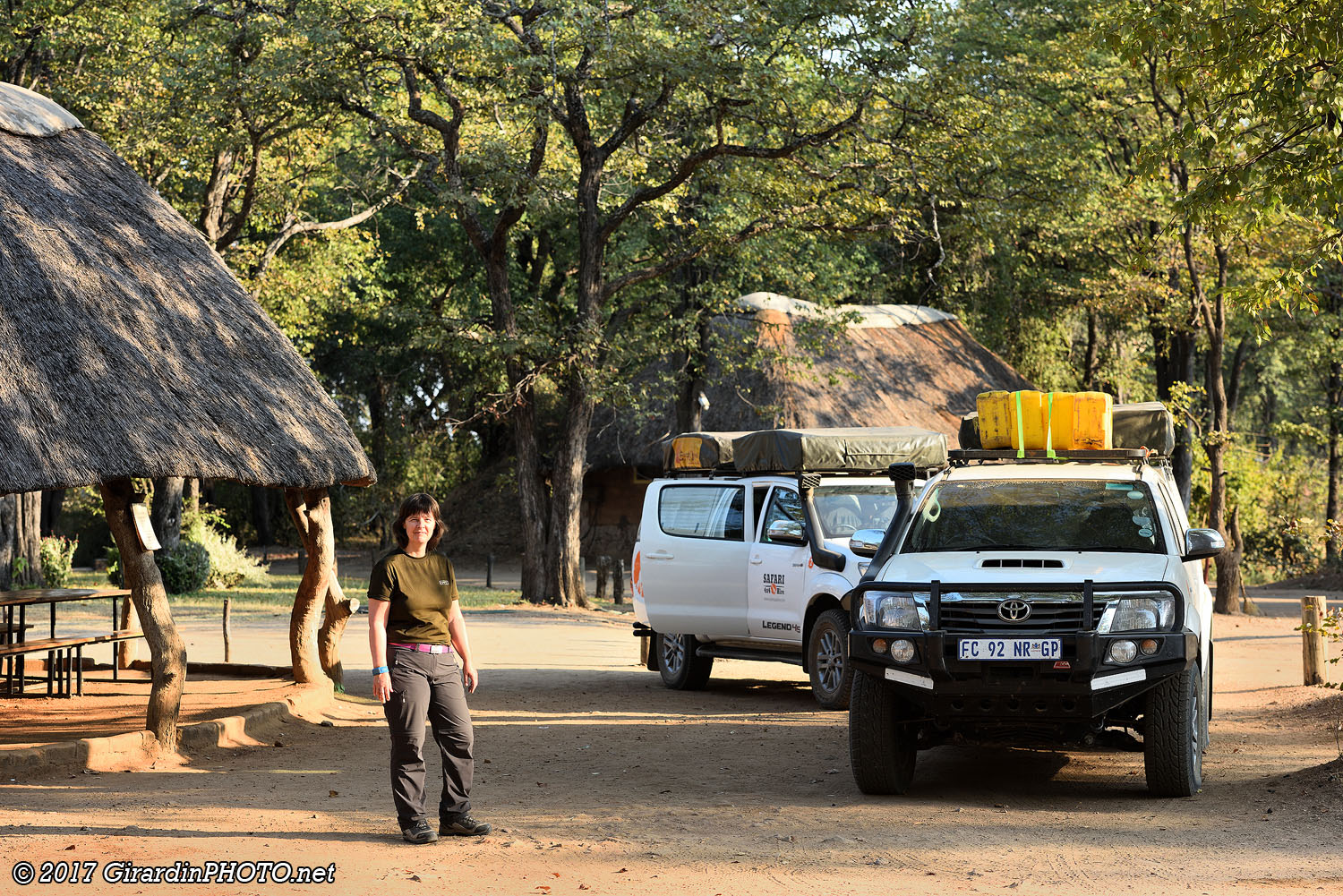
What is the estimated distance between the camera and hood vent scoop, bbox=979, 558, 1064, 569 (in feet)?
25.7

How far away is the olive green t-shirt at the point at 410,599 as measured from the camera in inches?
276

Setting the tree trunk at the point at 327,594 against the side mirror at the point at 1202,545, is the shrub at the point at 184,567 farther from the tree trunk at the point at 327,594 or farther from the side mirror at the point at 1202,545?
the side mirror at the point at 1202,545

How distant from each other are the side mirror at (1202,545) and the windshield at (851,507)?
14.4ft

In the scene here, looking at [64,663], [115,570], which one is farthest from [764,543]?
[115,570]

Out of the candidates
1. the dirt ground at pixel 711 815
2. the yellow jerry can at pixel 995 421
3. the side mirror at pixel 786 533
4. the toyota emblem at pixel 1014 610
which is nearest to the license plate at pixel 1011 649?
the toyota emblem at pixel 1014 610

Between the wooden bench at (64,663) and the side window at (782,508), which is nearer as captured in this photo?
the wooden bench at (64,663)

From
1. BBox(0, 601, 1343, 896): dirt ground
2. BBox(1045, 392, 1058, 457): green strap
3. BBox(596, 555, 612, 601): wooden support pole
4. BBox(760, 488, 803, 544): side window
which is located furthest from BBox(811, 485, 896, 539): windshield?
BBox(596, 555, 612, 601): wooden support pole

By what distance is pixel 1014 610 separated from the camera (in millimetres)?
7527

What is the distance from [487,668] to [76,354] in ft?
23.5

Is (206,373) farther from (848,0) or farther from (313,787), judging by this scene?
(848,0)

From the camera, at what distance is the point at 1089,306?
89.7 feet

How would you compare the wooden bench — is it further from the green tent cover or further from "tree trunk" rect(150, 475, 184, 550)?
"tree trunk" rect(150, 475, 184, 550)

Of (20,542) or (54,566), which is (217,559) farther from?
(20,542)

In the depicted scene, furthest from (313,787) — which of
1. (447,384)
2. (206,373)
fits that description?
(447,384)
